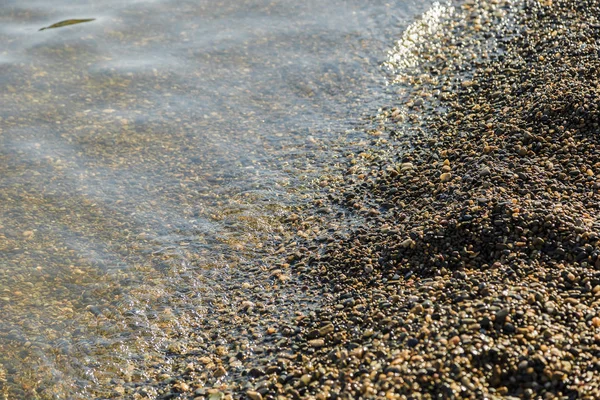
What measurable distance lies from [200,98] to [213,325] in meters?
4.06

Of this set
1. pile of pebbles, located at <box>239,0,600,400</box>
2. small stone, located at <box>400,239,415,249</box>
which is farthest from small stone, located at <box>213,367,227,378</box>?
small stone, located at <box>400,239,415,249</box>

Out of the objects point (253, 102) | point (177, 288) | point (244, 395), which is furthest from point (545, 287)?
point (253, 102)

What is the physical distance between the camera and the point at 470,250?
5500 mm

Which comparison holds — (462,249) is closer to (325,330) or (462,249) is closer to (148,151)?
(325,330)

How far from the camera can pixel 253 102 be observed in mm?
8781

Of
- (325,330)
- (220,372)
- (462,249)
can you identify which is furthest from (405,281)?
(220,372)

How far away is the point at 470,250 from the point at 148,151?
4212 mm

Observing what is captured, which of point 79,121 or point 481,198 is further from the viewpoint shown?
point 79,121

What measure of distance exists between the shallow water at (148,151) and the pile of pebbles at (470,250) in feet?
2.80

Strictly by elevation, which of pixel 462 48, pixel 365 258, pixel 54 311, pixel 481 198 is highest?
pixel 462 48

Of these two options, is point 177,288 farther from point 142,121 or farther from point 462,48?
point 462,48

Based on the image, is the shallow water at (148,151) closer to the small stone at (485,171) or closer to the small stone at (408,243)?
the small stone at (408,243)

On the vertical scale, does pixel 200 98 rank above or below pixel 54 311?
above

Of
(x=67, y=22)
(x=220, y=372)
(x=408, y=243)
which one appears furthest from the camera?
(x=67, y=22)
